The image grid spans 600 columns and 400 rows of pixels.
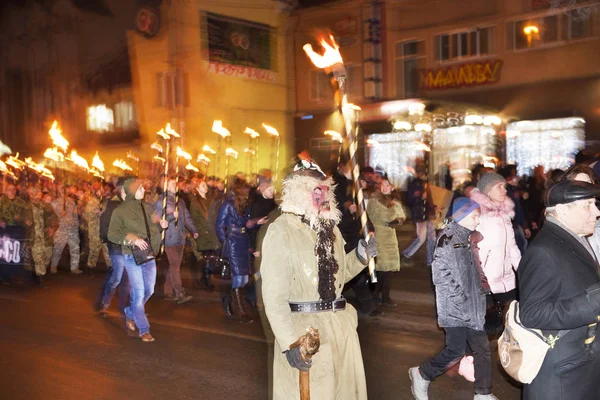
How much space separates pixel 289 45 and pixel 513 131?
1085 cm

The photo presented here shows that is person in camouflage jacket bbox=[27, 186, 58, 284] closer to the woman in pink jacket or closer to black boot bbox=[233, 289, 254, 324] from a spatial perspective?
black boot bbox=[233, 289, 254, 324]

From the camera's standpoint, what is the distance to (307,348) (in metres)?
3.44

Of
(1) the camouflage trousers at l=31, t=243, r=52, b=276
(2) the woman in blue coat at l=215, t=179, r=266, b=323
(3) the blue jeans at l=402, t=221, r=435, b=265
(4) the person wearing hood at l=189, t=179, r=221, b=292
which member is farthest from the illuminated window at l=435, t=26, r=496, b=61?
(1) the camouflage trousers at l=31, t=243, r=52, b=276

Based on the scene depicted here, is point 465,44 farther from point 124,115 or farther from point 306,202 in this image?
point 306,202

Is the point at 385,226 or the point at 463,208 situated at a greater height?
the point at 463,208

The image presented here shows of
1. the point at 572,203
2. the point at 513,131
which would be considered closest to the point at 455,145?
the point at 513,131

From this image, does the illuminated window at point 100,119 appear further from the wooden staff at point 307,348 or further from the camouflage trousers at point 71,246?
the wooden staff at point 307,348

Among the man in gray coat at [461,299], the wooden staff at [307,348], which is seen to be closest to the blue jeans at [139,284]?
the man in gray coat at [461,299]

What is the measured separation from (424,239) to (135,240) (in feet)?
20.0


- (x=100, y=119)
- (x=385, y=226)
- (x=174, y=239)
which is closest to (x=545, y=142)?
(x=385, y=226)

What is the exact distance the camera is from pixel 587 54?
62.0 feet

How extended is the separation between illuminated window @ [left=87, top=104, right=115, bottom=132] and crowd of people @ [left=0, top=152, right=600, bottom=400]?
22712 mm

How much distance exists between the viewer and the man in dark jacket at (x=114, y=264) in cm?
857

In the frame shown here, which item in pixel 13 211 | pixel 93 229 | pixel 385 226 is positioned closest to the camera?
pixel 385 226
